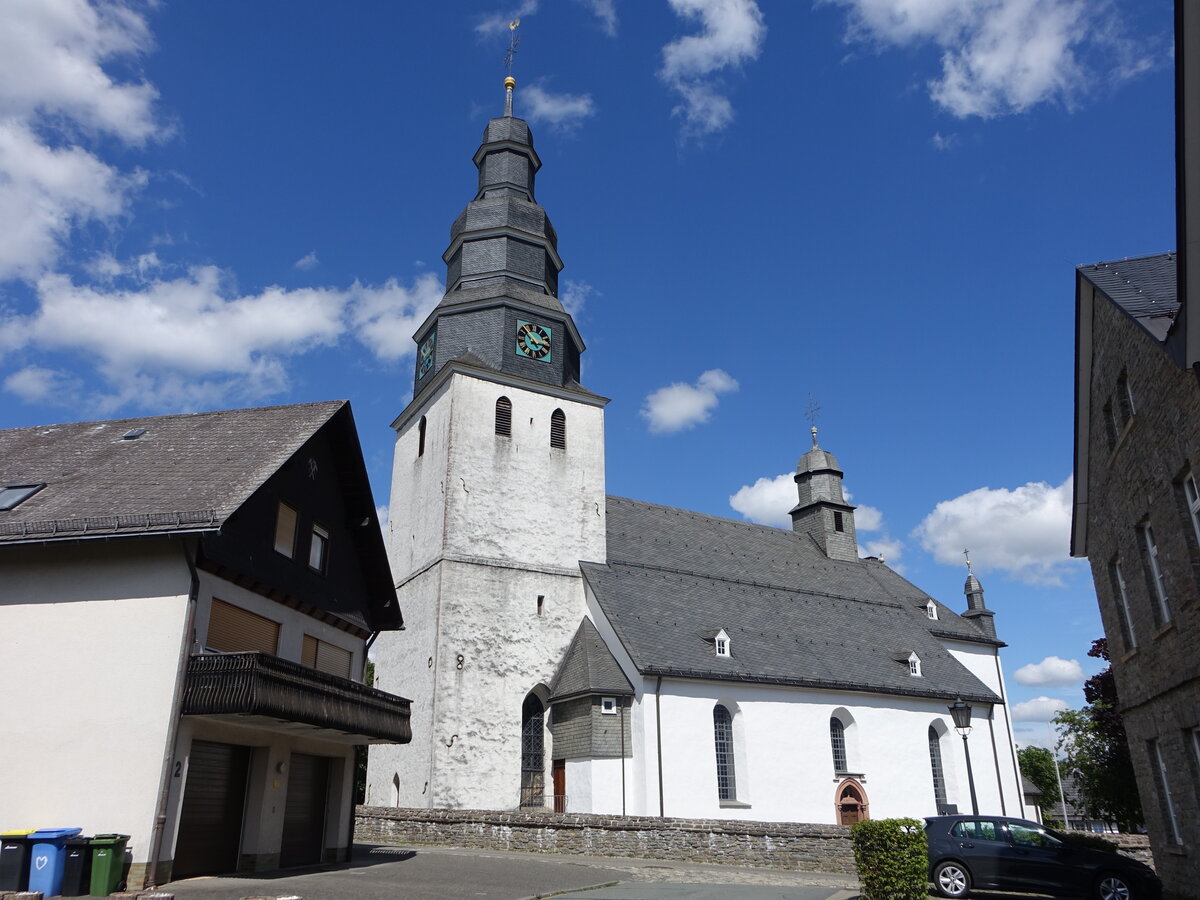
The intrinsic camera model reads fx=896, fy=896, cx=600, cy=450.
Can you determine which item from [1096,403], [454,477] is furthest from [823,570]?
[1096,403]

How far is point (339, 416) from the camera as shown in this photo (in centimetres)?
1762

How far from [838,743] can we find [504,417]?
15.1m

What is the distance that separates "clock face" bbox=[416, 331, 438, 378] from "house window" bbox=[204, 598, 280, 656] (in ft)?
56.7

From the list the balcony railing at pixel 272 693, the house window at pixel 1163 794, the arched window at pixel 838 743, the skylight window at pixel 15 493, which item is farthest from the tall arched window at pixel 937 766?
the skylight window at pixel 15 493

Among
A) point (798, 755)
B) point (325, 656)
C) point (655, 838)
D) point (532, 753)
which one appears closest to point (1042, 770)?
point (798, 755)

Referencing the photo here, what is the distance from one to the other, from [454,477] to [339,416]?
35.3ft

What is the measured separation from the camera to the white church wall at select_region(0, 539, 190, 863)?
1202 centimetres

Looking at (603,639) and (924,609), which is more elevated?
(924,609)

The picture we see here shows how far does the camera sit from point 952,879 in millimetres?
13742

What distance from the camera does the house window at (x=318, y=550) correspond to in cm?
1691

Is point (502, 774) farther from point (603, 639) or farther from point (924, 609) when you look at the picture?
point (924, 609)

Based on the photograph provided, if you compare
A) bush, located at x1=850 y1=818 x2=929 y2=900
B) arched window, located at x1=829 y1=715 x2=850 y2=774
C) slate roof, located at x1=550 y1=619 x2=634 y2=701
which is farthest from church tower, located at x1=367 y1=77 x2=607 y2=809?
bush, located at x1=850 y1=818 x2=929 y2=900

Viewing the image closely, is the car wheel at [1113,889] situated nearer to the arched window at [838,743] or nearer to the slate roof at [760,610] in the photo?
the slate roof at [760,610]

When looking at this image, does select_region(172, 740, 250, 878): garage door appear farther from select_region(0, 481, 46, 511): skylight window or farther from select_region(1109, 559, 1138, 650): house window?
select_region(1109, 559, 1138, 650): house window
